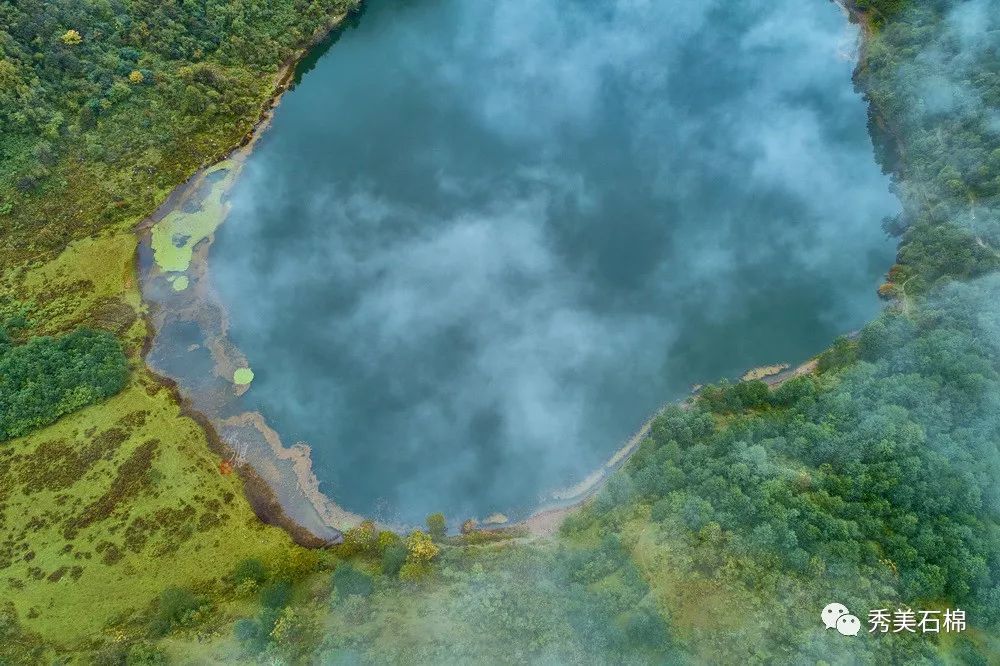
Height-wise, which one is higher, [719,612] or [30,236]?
[30,236]

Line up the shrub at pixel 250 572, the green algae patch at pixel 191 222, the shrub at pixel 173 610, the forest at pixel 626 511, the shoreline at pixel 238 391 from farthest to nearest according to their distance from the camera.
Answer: the green algae patch at pixel 191 222 < the shoreline at pixel 238 391 < the shrub at pixel 250 572 < the shrub at pixel 173 610 < the forest at pixel 626 511

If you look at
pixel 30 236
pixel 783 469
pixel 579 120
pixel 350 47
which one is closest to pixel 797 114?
pixel 579 120

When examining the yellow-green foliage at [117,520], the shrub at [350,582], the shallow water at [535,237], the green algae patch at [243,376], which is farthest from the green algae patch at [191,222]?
the shrub at [350,582]

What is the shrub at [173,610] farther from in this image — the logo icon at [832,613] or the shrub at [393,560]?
the logo icon at [832,613]

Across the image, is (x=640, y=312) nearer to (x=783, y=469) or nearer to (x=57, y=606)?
(x=783, y=469)

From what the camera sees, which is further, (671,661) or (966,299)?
(966,299)

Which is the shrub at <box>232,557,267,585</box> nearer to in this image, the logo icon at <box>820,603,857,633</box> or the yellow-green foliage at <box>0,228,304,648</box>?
the yellow-green foliage at <box>0,228,304,648</box>

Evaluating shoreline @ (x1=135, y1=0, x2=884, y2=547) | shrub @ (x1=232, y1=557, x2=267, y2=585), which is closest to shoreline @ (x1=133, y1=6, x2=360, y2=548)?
shoreline @ (x1=135, y1=0, x2=884, y2=547)
